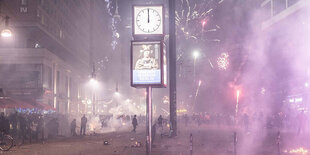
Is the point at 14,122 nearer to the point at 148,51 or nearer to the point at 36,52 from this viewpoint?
the point at 148,51

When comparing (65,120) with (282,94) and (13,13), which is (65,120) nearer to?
(13,13)

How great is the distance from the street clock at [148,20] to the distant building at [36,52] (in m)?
33.5

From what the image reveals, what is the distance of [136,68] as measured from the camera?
16188 mm

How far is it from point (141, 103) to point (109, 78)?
67.1ft

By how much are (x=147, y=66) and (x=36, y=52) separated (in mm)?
38955

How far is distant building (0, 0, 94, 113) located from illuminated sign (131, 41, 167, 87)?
33.4 metres

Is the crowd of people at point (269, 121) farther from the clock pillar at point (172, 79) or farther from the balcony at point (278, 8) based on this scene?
the balcony at point (278, 8)

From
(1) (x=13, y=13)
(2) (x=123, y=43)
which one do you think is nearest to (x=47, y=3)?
(1) (x=13, y=13)

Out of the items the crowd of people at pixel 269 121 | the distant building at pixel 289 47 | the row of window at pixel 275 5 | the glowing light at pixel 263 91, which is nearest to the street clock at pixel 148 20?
the crowd of people at pixel 269 121

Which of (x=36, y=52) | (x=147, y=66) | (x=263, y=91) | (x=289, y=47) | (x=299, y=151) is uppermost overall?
(x=289, y=47)

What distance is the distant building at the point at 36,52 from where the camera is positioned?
50.3 metres

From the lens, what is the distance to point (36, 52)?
168 feet

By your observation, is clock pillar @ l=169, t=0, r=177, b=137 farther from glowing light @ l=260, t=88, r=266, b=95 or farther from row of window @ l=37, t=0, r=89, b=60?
glowing light @ l=260, t=88, r=266, b=95

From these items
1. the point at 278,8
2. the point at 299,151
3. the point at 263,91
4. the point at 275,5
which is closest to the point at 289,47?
the point at 278,8
